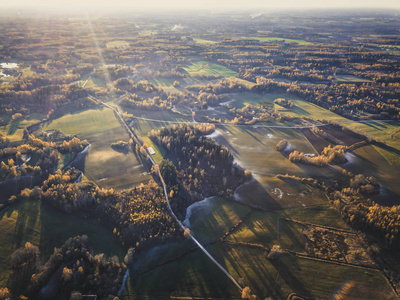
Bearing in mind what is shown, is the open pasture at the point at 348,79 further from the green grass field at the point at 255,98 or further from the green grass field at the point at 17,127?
the green grass field at the point at 17,127

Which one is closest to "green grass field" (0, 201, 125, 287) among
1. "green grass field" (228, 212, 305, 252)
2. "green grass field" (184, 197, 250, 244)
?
"green grass field" (184, 197, 250, 244)

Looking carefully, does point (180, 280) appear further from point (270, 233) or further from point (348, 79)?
point (348, 79)

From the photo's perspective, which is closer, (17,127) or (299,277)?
(299,277)

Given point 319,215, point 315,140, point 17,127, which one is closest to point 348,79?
point 315,140

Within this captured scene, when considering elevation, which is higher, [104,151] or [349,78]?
[349,78]

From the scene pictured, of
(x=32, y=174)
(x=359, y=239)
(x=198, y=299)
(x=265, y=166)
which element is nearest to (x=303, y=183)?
(x=265, y=166)

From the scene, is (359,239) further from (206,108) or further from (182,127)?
(206,108)
